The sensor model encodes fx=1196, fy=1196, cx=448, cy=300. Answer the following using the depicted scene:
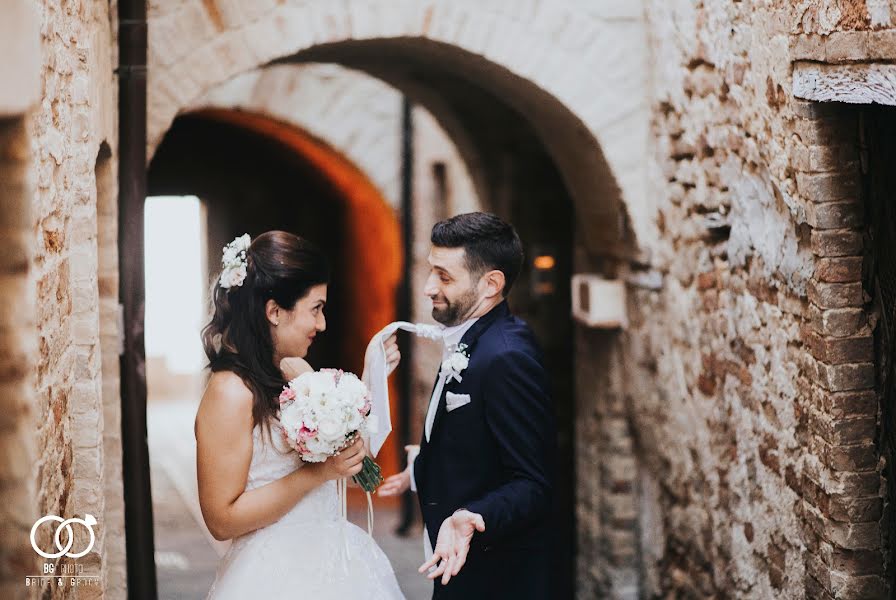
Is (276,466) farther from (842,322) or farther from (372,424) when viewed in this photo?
(842,322)

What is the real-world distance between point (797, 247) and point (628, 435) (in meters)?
2.52

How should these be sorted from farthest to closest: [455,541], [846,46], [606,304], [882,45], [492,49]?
[606,304] → [492,49] → [455,541] → [846,46] → [882,45]

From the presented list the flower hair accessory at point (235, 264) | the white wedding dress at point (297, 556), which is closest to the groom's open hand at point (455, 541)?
the white wedding dress at point (297, 556)

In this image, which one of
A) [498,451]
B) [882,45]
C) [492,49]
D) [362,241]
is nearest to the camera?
[882,45]

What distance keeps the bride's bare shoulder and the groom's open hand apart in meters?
0.63

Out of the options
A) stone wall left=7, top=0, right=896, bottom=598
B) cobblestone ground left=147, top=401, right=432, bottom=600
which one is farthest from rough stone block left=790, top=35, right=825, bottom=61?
cobblestone ground left=147, top=401, right=432, bottom=600

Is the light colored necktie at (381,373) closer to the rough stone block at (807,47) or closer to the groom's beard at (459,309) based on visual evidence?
the groom's beard at (459,309)

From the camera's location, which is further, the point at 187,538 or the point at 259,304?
the point at 187,538

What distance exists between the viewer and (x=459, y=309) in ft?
12.4

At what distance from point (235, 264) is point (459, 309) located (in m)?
0.73

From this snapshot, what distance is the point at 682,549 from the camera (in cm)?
514

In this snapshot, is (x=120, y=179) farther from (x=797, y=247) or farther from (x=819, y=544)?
(x=819, y=544)

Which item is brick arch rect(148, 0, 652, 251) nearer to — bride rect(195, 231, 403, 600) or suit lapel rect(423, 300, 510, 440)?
bride rect(195, 231, 403, 600)

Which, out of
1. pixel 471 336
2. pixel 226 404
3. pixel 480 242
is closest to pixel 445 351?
pixel 471 336
